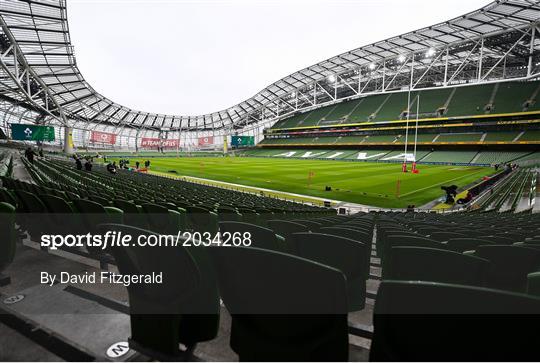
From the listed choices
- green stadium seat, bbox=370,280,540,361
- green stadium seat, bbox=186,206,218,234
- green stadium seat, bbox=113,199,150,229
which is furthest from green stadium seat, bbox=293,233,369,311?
green stadium seat, bbox=186,206,218,234

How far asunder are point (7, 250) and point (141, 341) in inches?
71.4

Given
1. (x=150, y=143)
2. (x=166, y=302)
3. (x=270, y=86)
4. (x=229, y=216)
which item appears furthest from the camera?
(x=150, y=143)

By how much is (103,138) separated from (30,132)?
4425 cm

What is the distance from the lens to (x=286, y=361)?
1.25 m

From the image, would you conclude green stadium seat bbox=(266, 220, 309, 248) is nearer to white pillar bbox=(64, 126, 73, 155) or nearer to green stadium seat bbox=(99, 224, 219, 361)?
green stadium seat bbox=(99, 224, 219, 361)

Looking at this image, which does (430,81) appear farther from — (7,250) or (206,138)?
(7,250)

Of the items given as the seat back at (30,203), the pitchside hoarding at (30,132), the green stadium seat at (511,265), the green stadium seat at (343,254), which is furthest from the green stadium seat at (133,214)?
the pitchside hoarding at (30,132)

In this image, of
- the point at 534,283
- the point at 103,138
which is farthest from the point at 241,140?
the point at 534,283

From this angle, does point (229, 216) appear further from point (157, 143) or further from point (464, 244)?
point (157, 143)

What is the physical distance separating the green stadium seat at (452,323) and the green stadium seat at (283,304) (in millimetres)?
170

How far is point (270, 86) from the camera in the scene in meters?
77.5

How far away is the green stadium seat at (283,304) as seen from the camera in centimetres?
108

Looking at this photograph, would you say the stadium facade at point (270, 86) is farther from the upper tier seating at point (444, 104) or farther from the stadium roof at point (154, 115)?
the upper tier seating at point (444, 104)

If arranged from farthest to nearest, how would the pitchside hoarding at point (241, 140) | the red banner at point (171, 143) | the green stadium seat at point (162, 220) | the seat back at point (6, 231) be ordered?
the red banner at point (171, 143)
the pitchside hoarding at point (241, 140)
the green stadium seat at point (162, 220)
the seat back at point (6, 231)
